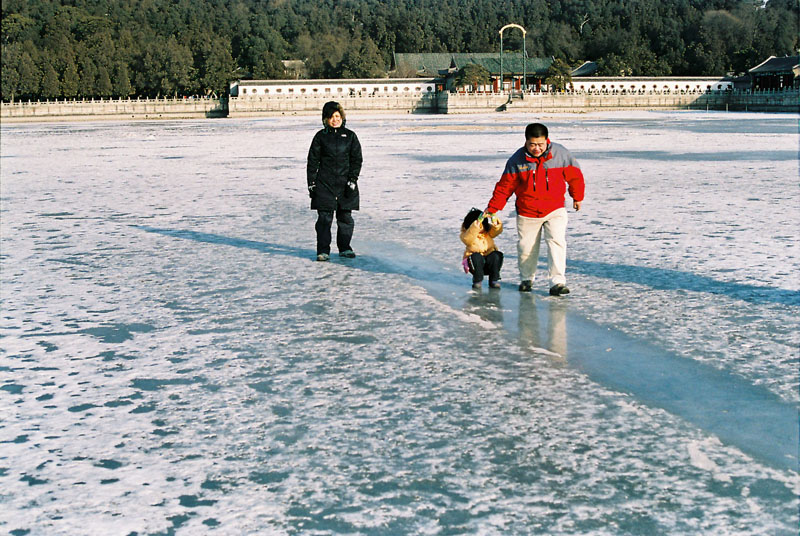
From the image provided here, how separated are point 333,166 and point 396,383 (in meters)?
3.38

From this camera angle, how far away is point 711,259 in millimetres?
7031

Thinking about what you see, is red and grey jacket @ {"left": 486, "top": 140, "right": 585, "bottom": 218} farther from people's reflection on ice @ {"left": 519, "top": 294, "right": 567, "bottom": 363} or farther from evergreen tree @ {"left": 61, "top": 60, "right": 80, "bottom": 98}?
evergreen tree @ {"left": 61, "top": 60, "right": 80, "bottom": 98}

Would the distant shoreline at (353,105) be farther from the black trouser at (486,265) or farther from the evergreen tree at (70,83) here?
the black trouser at (486,265)

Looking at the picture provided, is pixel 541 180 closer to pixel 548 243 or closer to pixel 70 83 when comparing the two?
pixel 548 243

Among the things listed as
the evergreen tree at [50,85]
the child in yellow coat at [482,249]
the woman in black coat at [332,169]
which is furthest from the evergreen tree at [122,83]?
the child in yellow coat at [482,249]

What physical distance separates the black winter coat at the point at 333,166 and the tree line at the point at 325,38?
81.6 metres

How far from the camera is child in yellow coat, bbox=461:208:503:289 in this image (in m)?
6.13

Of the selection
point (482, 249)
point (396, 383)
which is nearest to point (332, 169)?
point (482, 249)

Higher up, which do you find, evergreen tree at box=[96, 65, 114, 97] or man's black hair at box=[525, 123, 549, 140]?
→ evergreen tree at box=[96, 65, 114, 97]

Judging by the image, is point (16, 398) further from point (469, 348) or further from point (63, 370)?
point (469, 348)

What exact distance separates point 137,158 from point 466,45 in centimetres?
10121

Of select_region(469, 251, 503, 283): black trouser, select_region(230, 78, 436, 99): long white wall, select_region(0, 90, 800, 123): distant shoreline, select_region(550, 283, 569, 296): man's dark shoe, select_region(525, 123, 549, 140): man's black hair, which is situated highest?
select_region(230, 78, 436, 99): long white wall

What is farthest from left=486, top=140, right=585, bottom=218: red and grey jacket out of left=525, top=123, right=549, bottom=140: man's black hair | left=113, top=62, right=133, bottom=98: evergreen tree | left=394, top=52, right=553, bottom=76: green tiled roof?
left=113, top=62, right=133, bottom=98: evergreen tree

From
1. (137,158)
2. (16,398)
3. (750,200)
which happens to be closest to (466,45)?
(137,158)
